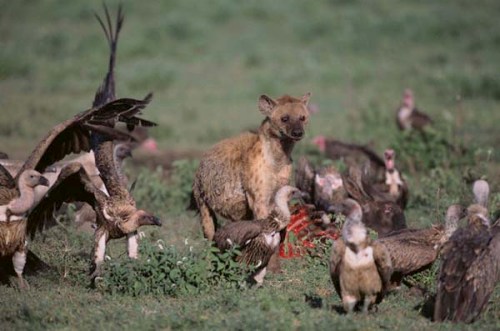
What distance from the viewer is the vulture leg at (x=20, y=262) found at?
7668 mm

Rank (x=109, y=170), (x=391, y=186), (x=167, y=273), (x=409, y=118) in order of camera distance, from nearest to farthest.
→ (x=167, y=273) → (x=109, y=170) → (x=391, y=186) → (x=409, y=118)

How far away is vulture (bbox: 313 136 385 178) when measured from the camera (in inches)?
468

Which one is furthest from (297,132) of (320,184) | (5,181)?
(5,181)

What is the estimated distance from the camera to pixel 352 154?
1290cm

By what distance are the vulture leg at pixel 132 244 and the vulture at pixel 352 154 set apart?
4.28m

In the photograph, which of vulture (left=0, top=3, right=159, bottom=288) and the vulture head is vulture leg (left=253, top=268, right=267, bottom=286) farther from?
the vulture head

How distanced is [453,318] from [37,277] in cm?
329

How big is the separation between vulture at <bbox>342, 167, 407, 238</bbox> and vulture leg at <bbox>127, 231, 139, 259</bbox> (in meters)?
2.44

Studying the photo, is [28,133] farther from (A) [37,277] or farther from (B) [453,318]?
(B) [453,318]

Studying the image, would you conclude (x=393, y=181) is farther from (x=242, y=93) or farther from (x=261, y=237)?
(x=242, y=93)

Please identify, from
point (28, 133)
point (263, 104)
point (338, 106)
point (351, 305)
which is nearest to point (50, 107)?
point (28, 133)

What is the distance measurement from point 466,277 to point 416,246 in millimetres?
1121

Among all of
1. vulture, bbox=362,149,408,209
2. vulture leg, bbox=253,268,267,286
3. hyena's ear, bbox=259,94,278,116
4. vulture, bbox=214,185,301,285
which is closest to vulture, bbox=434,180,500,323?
vulture, bbox=214,185,301,285

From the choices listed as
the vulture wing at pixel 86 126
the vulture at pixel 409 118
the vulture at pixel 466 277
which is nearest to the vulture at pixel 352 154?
the vulture at pixel 409 118
